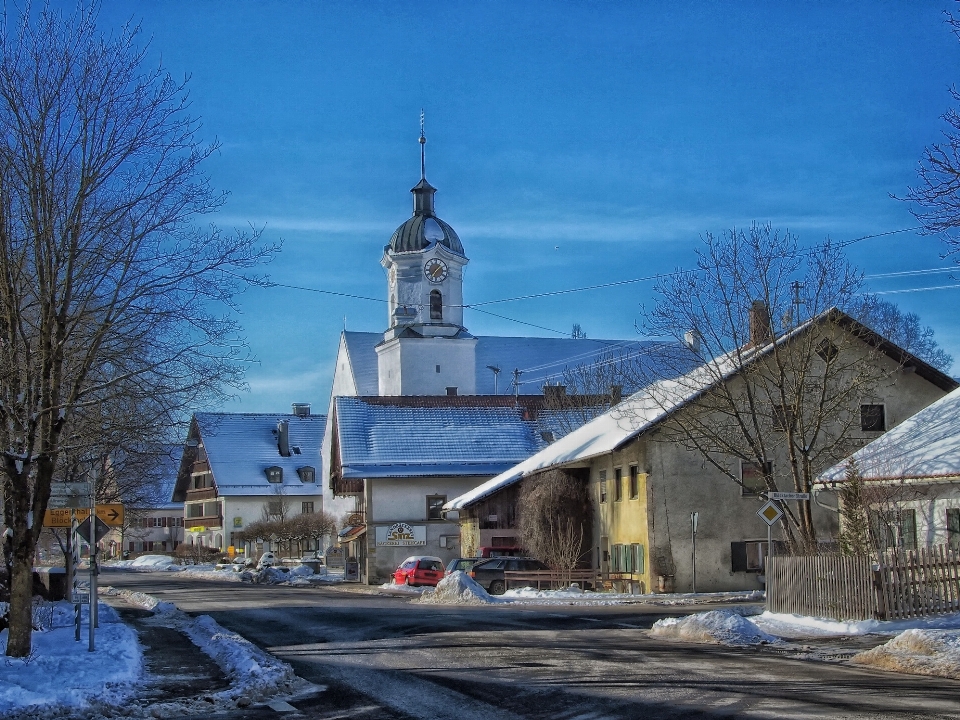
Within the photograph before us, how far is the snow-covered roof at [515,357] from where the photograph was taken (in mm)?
89500

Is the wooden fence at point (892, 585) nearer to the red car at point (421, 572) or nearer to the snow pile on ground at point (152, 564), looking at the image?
the red car at point (421, 572)

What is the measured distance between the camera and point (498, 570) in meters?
41.0

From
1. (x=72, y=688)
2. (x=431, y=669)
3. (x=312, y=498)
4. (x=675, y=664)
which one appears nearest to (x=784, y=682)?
(x=675, y=664)

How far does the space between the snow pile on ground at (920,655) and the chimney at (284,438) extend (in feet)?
254

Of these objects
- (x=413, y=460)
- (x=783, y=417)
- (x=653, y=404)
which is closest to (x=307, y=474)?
(x=413, y=460)

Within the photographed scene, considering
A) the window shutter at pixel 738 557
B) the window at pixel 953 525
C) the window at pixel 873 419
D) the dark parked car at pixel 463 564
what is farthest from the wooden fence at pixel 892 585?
the dark parked car at pixel 463 564

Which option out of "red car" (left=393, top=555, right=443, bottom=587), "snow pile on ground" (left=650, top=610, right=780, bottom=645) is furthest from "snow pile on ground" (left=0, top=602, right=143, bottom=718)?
"red car" (left=393, top=555, right=443, bottom=587)

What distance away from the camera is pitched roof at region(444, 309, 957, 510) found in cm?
3244

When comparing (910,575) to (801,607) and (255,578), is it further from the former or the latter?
(255,578)

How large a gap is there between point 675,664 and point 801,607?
8371 millimetres

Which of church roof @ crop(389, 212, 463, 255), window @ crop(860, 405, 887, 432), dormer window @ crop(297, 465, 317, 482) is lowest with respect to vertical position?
window @ crop(860, 405, 887, 432)

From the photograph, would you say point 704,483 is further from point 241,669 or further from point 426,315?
point 426,315

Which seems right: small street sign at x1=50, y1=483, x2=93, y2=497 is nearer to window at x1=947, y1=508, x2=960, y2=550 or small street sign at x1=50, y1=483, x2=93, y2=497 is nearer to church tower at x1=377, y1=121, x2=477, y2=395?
window at x1=947, y1=508, x2=960, y2=550

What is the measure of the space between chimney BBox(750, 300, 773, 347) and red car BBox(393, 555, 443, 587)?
55.6 feet
